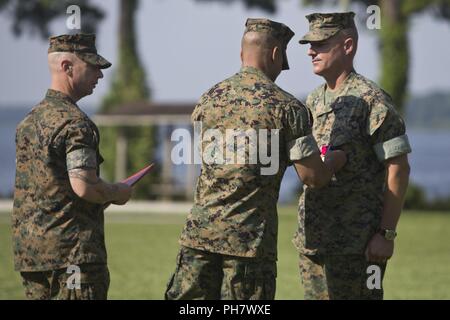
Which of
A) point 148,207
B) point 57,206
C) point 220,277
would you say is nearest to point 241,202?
point 220,277

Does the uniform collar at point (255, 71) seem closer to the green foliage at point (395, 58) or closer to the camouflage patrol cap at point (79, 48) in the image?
the camouflage patrol cap at point (79, 48)

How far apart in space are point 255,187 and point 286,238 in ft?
45.8

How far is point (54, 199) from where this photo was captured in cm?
574

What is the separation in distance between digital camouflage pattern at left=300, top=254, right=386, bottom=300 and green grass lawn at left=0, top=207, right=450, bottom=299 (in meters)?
4.75

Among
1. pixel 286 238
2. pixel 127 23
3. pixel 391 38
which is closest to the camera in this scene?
pixel 286 238

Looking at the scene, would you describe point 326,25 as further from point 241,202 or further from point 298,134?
point 241,202

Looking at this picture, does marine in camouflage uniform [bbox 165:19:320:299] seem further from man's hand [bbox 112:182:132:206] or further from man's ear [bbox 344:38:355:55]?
man's ear [bbox 344:38:355:55]

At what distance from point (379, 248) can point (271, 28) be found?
1.47m

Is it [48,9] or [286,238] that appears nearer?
[286,238]

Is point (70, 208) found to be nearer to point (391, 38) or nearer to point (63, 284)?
point (63, 284)

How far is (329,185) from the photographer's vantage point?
6074 mm

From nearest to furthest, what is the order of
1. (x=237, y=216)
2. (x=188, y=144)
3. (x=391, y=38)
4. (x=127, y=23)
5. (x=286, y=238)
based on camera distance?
(x=237, y=216) < (x=188, y=144) < (x=286, y=238) < (x=391, y=38) < (x=127, y=23)

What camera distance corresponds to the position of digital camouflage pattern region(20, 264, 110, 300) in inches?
225

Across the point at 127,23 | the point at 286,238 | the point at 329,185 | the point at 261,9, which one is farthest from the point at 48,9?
the point at 329,185
